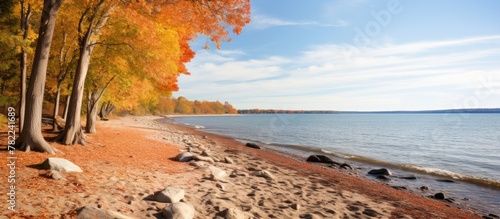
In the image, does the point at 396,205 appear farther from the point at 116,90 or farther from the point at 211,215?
the point at 116,90

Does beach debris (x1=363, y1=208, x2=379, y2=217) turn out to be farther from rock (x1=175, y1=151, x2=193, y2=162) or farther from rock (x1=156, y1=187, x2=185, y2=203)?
rock (x1=175, y1=151, x2=193, y2=162)

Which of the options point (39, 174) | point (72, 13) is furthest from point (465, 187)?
point (72, 13)

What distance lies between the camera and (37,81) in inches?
371

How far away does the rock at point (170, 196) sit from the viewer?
21.2 feet

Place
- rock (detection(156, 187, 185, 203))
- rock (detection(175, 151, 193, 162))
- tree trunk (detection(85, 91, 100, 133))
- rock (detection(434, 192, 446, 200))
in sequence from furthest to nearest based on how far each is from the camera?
tree trunk (detection(85, 91, 100, 133)), rock (detection(175, 151, 193, 162)), rock (detection(434, 192, 446, 200)), rock (detection(156, 187, 185, 203))

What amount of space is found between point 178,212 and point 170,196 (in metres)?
0.99

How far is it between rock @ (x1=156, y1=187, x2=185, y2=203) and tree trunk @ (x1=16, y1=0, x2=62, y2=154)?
584 centimetres

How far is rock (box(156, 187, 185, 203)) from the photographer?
6.46 m

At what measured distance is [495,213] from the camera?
408 inches

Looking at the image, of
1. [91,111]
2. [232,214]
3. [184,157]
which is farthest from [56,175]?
[91,111]

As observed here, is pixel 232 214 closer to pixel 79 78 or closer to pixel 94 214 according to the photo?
pixel 94 214

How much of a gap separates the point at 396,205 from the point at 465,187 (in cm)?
800

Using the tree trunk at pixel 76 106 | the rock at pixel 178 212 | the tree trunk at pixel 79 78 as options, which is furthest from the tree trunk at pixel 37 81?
the rock at pixel 178 212

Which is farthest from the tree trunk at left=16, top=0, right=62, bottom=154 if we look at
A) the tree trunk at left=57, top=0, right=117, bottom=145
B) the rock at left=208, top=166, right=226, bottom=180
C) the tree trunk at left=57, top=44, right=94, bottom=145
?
the rock at left=208, top=166, right=226, bottom=180
